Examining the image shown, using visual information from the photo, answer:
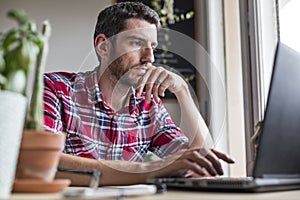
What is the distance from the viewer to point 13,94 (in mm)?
638

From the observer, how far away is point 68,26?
2.43 metres

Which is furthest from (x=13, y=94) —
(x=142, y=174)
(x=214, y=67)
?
(x=214, y=67)

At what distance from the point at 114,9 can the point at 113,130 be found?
21.0 inches

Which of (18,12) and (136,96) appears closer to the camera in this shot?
(18,12)

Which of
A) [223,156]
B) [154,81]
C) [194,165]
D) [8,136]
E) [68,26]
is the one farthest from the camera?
[68,26]

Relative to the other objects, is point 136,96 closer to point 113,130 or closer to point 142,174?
point 113,130

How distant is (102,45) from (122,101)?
28 centimetres

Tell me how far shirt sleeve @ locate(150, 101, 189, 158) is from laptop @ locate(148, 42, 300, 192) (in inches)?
28.4

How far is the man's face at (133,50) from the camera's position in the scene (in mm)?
1830

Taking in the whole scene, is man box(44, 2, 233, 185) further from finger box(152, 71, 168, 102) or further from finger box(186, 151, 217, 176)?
finger box(186, 151, 217, 176)

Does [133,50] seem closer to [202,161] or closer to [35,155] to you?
[202,161]

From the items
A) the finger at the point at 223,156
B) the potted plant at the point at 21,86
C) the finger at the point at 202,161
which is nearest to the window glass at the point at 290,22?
the finger at the point at 223,156

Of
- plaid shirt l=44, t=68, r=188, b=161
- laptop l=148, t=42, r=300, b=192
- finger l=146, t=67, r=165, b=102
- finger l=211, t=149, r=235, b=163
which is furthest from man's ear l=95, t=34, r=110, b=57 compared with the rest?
laptop l=148, t=42, r=300, b=192

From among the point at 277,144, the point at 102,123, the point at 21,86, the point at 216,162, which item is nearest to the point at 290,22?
the point at 102,123
